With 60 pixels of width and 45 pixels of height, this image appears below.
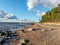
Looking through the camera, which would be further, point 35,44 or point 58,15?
point 58,15

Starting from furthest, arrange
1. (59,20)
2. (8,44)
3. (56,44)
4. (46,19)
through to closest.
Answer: (46,19)
(59,20)
(8,44)
(56,44)

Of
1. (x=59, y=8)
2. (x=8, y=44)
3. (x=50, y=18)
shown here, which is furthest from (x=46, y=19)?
(x=8, y=44)

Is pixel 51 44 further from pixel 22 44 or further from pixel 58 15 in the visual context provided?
pixel 58 15

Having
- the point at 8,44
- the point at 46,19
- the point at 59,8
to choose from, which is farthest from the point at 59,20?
the point at 8,44

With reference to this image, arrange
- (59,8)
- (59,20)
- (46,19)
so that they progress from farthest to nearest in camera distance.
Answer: (46,19) < (59,8) < (59,20)

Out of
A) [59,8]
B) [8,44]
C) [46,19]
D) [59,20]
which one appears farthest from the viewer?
[46,19]

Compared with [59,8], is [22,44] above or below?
below

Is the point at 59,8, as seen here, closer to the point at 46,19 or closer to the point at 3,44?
the point at 46,19

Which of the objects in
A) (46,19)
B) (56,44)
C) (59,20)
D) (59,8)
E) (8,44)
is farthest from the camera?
(46,19)

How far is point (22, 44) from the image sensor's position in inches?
594

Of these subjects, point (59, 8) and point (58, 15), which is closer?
point (58, 15)

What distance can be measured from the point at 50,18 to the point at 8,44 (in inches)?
3400

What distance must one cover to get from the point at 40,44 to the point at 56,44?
1708 millimetres

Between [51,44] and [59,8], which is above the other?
[59,8]
